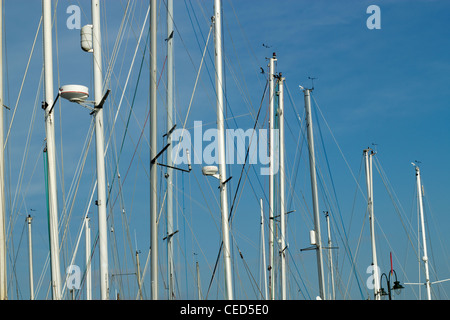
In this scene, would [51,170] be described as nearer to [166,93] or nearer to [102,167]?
[102,167]

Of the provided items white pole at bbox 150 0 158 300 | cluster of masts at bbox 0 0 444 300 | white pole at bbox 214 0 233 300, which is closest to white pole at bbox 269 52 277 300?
cluster of masts at bbox 0 0 444 300

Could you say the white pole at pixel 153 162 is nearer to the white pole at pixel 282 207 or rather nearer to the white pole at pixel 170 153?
the white pole at pixel 170 153

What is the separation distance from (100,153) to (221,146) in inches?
236

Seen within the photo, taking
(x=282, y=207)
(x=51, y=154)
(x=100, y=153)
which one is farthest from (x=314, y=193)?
(x=51, y=154)

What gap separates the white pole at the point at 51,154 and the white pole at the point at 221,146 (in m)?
6.15

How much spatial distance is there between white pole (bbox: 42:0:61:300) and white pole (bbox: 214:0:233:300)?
615 centimetres

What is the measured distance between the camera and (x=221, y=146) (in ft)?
86.3

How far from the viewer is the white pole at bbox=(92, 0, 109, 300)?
2001 cm

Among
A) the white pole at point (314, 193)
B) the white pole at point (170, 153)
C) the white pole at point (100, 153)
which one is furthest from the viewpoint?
the white pole at point (314, 193)

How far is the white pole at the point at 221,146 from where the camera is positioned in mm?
24547

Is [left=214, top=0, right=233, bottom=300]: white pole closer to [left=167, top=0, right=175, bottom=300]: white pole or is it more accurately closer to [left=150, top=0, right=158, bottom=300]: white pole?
[left=167, top=0, right=175, bottom=300]: white pole

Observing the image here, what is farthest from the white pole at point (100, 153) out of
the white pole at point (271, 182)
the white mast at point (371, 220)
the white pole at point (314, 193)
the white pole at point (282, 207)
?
the white mast at point (371, 220)

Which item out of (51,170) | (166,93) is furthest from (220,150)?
(51,170)
